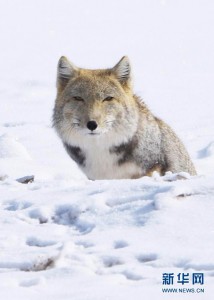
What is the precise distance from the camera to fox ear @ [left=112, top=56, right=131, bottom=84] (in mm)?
9805

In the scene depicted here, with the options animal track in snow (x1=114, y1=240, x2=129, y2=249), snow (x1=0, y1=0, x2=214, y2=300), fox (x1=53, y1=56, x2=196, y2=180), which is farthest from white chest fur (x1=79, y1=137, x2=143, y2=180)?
animal track in snow (x1=114, y1=240, x2=129, y2=249)

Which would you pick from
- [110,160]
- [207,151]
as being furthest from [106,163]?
[207,151]

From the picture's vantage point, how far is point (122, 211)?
635cm

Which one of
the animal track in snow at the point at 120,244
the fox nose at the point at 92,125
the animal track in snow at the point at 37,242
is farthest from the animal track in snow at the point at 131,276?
the fox nose at the point at 92,125

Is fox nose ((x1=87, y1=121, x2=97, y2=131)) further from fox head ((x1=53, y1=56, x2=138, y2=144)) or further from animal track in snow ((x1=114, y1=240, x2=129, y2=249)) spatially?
animal track in snow ((x1=114, y1=240, x2=129, y2=249))

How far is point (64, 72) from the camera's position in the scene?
9.95m

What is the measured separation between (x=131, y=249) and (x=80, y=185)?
1.67 meters

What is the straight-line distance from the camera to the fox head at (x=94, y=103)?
9.11m

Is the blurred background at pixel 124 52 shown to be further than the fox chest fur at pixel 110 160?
Yes

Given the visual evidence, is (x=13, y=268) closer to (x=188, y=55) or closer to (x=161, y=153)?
(x=161, y=153)

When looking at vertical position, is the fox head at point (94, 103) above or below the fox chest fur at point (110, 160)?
above

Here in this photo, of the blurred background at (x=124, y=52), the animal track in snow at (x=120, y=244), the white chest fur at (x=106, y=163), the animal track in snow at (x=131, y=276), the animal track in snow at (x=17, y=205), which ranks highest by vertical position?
the animal track in snow at (x=120, y=244)

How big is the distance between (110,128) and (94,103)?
35 centimetres

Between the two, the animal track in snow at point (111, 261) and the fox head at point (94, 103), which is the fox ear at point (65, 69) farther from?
the animal track in snow at point (111, 261)
